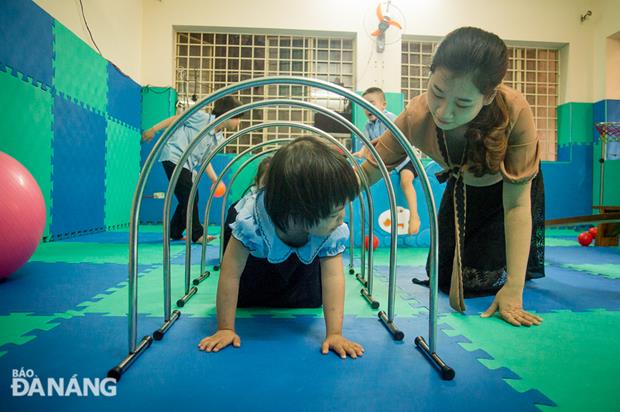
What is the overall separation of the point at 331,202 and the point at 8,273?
5.46 ft

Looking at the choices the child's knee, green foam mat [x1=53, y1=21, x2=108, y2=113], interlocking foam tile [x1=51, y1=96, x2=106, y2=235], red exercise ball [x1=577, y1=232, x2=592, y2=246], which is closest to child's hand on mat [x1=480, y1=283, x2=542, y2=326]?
the child's knee

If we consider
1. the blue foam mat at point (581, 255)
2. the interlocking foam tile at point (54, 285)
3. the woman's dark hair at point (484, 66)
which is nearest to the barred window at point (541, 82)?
the blue foam mat at point (581, 255)

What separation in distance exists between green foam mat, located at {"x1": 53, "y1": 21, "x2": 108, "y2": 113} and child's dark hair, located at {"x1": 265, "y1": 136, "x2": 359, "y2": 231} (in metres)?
3.19

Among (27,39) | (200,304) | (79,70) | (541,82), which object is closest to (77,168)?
(79,70)

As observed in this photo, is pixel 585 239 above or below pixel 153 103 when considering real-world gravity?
below

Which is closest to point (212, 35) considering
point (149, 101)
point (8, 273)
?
point (149, 101)

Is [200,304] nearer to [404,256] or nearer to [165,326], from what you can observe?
[165,326]

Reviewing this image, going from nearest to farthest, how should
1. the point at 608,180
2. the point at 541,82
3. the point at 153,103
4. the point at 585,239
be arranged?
the point at 585,239, the point at 153,103, the point at 608,180, the point at 541,82

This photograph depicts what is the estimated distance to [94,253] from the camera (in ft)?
8.95

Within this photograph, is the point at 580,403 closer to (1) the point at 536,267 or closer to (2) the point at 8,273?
(1) the point at 536,267

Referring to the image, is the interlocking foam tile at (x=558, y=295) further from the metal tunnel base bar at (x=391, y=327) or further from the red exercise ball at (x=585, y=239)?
the red exercise ball at (x=585, y=239)

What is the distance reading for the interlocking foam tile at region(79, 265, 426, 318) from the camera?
1.40 meters

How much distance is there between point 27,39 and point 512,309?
3.48 metres

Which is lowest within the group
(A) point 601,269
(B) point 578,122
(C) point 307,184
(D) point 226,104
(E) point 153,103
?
(A) point 601,269
